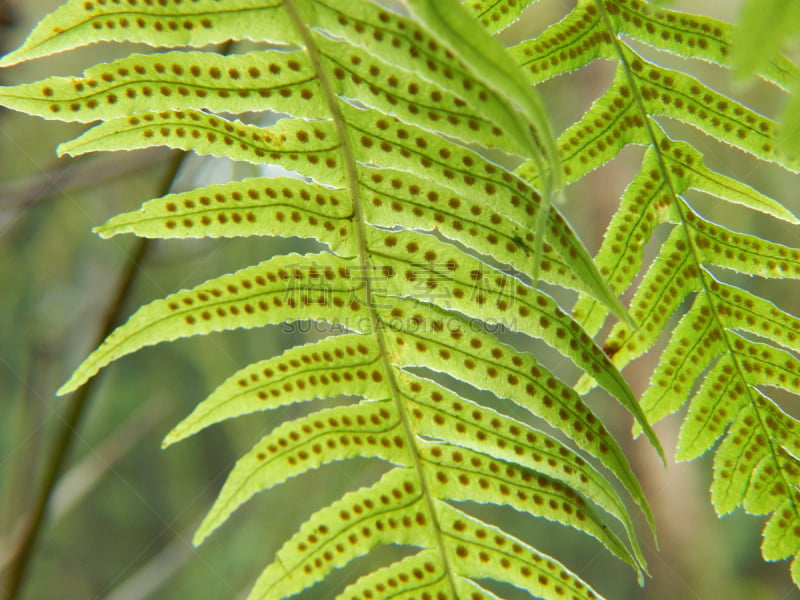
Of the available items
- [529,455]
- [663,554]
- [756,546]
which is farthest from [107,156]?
[756,546]

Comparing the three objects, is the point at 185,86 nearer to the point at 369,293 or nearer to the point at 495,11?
the point at 369,293

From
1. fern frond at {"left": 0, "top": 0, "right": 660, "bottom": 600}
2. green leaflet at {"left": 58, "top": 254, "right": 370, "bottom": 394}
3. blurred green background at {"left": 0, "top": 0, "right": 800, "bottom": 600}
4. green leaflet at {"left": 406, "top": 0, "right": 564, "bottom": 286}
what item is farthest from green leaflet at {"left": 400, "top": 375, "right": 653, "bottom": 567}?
blurred green background at {"left": 0, "top": 0, "right": 800, "bottom": 600}

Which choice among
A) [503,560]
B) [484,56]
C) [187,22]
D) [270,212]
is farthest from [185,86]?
[503,560]

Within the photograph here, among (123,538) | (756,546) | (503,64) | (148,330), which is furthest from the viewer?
(756,546)

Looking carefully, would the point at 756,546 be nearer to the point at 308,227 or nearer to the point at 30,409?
the point at 30,409

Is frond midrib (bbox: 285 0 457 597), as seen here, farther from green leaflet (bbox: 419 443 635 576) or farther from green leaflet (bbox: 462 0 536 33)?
green leaflet (bbox: 462 0 536 33)
